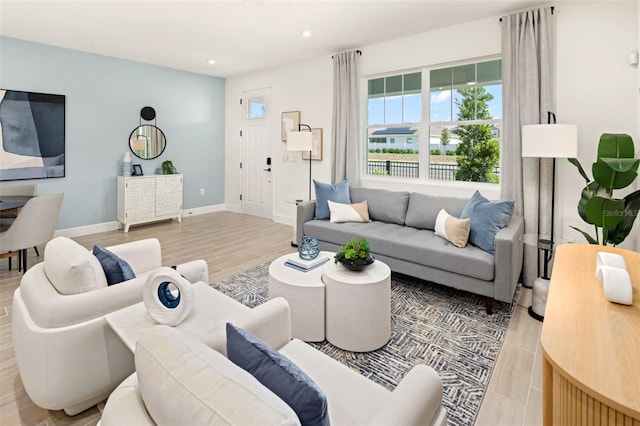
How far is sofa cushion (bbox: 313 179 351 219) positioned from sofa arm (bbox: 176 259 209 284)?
85.3 inches

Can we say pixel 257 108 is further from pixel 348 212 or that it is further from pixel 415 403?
pixel 415 403

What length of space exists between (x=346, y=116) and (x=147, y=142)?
11.9ft

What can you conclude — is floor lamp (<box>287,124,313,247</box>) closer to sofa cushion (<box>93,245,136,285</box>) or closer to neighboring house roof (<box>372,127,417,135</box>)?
neighboring house roof (<box>372,127,417,135</box>)

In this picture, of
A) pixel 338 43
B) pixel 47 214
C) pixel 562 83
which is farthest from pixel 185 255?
pixel 562 83

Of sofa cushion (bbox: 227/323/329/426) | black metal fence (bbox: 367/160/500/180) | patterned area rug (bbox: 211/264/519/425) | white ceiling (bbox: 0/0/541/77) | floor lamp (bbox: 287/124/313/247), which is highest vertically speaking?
white ceiling (bbox: 0/0/541/77)

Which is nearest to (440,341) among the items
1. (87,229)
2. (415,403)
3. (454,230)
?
(454,230)

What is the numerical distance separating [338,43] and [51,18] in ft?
11.3

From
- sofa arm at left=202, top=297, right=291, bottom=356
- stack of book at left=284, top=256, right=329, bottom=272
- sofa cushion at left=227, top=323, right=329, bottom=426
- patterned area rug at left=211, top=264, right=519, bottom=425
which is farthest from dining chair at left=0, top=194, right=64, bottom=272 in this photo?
sofa cushion at left=227, top=323, right=329, bottom=426

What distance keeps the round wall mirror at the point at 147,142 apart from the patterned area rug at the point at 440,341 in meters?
3.71

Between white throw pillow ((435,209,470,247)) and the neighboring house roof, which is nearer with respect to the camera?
white throw pillow ((435,209,470,247))

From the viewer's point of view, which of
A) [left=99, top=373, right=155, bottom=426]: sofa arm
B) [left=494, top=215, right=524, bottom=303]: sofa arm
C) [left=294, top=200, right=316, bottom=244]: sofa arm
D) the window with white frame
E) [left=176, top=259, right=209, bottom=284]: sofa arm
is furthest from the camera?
[left=294, top=200, right=316, bottom=244]: sofa arm

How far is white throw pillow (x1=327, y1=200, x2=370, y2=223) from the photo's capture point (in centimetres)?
409

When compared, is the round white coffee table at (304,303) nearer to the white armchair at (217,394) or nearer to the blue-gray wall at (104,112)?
the white armchair at (217,394)

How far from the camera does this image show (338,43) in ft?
15.4
